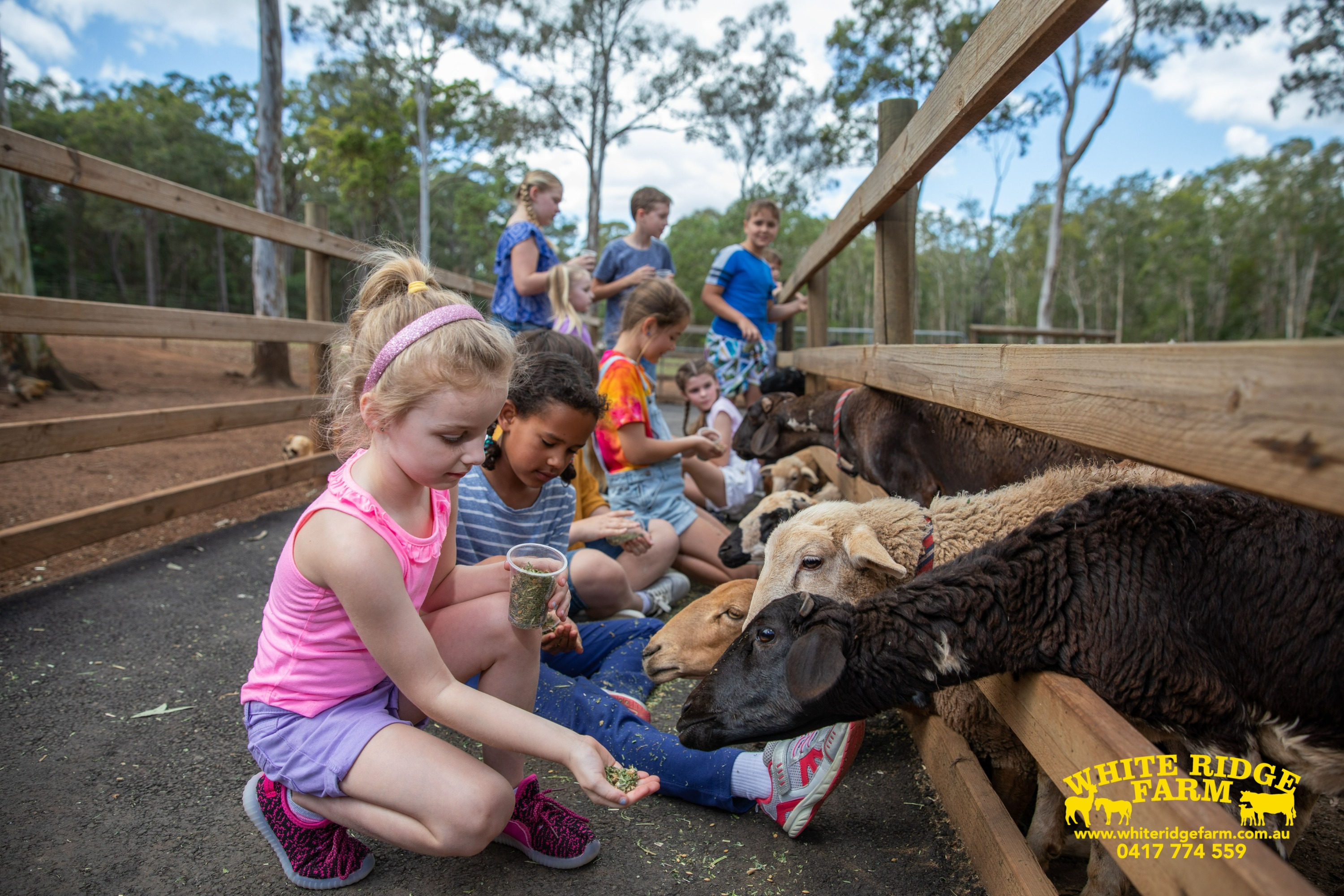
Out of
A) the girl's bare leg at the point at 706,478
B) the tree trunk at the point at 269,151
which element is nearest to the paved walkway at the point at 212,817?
the girl's bare leg at the point at 706,478

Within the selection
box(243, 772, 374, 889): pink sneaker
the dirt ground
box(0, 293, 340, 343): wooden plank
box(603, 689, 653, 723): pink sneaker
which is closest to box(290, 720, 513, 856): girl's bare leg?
box(243, 772, 374, 889): pink sneaker

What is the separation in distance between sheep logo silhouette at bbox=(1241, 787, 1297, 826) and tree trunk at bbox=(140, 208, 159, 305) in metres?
49.9

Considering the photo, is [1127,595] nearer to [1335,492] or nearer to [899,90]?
[1335,492]

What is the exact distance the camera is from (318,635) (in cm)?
194

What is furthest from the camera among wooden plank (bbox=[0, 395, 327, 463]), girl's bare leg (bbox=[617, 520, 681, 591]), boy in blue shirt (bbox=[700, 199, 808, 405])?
boy in blue shirt (bbox=[700, 199, 808, 405])

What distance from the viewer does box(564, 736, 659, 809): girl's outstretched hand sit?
1.60 meters

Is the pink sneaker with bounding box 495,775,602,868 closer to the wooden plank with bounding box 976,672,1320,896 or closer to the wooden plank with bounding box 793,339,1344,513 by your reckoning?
the wooden plank with bounding box 976,672,1320,896

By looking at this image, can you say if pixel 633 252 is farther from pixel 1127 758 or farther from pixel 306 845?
pixel 1127 758

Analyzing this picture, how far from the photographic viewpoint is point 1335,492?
890 mm

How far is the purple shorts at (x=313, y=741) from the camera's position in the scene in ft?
6.08

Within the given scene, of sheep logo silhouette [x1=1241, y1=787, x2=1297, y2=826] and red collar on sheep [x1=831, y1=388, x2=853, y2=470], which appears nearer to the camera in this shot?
sheep logo silhouette [x1=1241, y1=787, x2=1297, y2=826]

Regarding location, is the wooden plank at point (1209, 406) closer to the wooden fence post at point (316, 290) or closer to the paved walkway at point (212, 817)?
the paved walkway at point (212, 817)

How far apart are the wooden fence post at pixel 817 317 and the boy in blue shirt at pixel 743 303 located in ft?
1.85

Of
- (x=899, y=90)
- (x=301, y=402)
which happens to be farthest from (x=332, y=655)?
(x=899, y=90)
